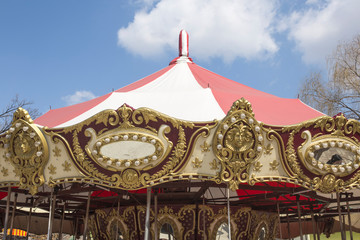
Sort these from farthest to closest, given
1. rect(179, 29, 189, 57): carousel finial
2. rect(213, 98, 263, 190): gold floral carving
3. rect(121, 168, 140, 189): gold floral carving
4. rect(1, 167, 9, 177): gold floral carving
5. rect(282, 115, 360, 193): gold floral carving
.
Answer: rect(179, 29, 189, 57): carousel finial, rect(1, 167, 9, 177): gold floral carving, rect(282, 115, 360, 193): gold floral carving, rect(121, 168, 140, 189): gold floral carving, rect(213, 98, 263, 190): gold floral carving

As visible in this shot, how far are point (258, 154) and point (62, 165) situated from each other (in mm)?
2375

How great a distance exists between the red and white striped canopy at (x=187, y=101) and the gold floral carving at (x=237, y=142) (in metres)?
0.45

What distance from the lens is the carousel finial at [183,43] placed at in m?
8.34

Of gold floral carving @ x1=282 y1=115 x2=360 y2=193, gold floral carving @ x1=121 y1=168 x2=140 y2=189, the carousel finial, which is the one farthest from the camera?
the carousel finial

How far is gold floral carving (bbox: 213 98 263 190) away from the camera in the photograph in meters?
4.89

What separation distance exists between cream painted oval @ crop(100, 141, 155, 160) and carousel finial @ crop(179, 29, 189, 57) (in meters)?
3.72

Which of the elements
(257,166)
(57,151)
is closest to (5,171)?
(57,151)

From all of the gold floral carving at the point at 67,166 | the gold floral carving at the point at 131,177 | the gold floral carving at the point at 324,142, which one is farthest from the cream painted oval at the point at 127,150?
A: the gold floral carving at the point at 324,142

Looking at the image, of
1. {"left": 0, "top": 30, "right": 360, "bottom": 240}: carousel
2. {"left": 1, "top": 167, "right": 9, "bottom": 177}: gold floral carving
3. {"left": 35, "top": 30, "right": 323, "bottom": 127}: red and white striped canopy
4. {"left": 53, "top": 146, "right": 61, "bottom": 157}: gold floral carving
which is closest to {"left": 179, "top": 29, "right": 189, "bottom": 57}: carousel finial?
{"left": 35, "top": 30, "right": 323, "bottom": 127}: red and white striped canopy

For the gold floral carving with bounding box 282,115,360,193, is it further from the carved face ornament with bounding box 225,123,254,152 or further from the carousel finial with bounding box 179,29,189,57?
the carousel finial with bounding box 179,29,189,57

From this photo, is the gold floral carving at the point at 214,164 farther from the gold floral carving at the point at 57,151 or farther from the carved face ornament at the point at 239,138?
the gold floral carving at the point at 57,151

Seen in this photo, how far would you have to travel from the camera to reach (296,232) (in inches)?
605

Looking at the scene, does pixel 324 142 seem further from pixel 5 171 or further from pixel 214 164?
pixel 5 171

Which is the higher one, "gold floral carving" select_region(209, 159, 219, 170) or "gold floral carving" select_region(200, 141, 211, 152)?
"gold floral carving" select_region(200, 141, 211, 152)
